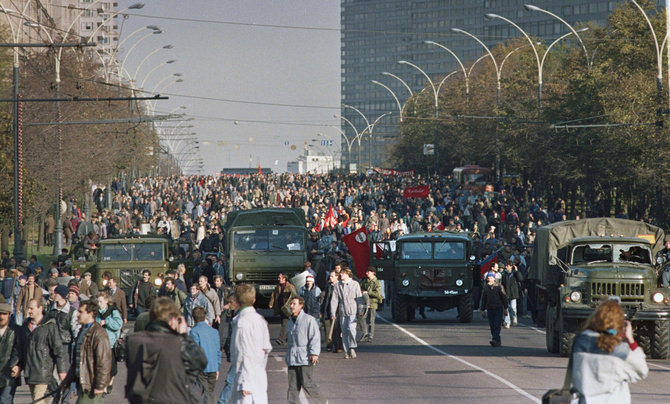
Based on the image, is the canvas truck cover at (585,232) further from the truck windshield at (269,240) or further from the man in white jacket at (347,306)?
the truck windshield at (269,240)

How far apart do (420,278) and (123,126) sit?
153 feet

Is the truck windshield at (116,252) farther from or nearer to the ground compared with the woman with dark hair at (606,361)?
farther from the ground

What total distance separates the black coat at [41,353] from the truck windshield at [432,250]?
17033mm

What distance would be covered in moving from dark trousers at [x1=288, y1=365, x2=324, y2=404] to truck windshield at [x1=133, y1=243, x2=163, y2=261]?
1811 cm

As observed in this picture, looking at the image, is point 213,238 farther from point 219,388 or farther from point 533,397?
point 533,397

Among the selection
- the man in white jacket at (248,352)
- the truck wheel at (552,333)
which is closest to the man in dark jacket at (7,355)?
the man in white jacket at (248,352)

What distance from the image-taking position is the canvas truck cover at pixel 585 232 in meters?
23.9

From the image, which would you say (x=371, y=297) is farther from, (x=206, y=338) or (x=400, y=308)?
(x=206, y=338)

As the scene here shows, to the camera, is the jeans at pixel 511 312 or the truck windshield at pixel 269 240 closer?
the jeans at pixel 511 312

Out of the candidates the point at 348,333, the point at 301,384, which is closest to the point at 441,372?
the point at 348,333

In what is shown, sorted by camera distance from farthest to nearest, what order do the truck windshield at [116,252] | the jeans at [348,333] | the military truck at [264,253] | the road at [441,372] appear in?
the truck windshield at [116,252] → the military truck at [264,253] → the jeans at [348,333] → the road at [441,372]

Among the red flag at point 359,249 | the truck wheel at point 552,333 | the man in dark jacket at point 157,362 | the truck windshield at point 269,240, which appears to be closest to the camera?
the man in dark jacket at point 157,362

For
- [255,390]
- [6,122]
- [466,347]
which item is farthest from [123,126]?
[255,390]

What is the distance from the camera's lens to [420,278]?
96.7 feet
